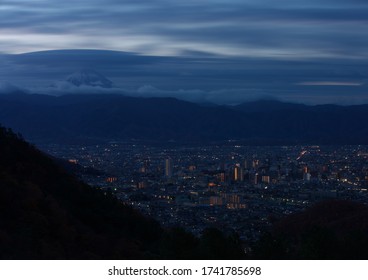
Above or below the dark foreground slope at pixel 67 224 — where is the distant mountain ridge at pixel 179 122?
below

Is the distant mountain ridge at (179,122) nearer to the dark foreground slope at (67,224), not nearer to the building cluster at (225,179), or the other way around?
the building cluster at (225,179)

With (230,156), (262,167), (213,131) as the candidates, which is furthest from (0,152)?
(213,131)

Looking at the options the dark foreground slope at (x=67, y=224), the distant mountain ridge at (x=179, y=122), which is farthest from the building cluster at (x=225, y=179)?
the distant mountain ridge at (x=179, y=122)

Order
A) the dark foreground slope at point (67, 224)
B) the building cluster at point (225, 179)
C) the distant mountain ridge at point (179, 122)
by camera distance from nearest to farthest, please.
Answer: the dark foreground slope at point (67, 224), the building cluster at point (225, 179), the distant mountain ridge at point (179, 122)

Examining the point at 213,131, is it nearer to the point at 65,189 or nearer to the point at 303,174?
the point at 303,174

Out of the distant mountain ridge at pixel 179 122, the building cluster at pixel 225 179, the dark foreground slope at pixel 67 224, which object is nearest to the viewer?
the dark foreground slope at pixel 67 224

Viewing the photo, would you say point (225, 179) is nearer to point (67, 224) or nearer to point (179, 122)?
point (67, 224)
